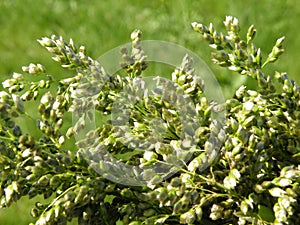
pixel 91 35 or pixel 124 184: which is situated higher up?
pixel 91 35

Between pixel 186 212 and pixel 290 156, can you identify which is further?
pixel 290 156

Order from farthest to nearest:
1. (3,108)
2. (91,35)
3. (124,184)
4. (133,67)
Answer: (91,35), (133,67), (124,184), (3,108)

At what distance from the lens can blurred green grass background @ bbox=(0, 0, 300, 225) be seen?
12.9ft

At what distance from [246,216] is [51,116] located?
622 millimetres

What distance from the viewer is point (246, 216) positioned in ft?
5.10

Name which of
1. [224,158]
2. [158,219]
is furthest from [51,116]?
[224,158]

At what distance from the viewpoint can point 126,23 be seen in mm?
4246

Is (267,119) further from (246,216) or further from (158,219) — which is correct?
(158,219)

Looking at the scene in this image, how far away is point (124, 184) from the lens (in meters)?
1.66

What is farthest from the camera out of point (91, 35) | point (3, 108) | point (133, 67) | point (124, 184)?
point (91, 35)

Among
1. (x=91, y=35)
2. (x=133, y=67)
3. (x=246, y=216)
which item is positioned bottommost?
(x=246, y=216)

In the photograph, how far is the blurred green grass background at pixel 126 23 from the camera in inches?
155

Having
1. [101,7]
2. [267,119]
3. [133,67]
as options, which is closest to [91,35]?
[101,7]

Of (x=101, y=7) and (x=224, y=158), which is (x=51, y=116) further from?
(x=101, y=7)
